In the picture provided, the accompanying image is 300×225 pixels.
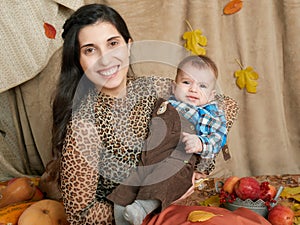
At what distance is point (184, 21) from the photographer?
258 cm

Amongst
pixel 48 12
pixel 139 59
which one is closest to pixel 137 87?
pixel 139 59

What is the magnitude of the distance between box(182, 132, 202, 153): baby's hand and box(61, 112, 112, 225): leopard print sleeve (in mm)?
269

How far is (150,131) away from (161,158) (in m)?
0.11

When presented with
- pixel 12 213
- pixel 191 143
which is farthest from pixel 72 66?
pixel 12 213

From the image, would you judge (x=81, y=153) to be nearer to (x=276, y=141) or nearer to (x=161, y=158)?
(x=161, y=158)

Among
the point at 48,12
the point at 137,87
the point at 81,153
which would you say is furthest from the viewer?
the point at 48,12

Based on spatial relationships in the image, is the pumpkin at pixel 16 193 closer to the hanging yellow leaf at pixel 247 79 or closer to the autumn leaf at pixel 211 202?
the autumn leaf at pixel 211 202

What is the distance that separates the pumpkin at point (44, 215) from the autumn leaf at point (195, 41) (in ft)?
3.81

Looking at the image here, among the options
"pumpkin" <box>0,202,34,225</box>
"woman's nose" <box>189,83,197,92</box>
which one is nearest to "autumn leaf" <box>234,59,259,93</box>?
"woman's nose" <box>189,83,197,92</box>

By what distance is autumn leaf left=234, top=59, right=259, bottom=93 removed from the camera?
2650 mm

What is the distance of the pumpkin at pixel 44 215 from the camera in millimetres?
1854

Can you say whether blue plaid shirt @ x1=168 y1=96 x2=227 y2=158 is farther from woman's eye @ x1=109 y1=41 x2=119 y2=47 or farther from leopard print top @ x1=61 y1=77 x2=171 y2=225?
woman's eye @ x1=109 y1=41 x2=119 y2=47

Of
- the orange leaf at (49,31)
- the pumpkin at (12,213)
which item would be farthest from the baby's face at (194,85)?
the orange leaf at (49,31)

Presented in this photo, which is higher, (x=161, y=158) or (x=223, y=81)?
(x=223, y=81)
